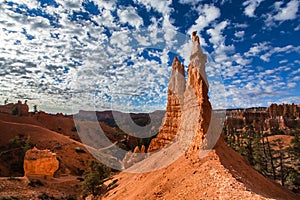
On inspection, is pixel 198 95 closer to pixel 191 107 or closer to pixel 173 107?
pixel 191 107

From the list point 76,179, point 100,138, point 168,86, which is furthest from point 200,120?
point 100,138

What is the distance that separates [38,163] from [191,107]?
74.7 ft

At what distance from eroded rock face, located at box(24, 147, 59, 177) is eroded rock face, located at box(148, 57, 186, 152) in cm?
1557

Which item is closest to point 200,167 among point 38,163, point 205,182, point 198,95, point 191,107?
point 205,182

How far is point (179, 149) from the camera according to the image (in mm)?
15430

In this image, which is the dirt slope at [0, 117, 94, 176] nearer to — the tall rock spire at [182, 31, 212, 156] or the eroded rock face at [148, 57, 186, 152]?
the eroded rock face at [148, 57, 186, 152]

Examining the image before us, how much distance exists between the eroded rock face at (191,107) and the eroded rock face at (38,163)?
16.3 m

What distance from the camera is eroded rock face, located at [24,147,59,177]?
2847 centimetres

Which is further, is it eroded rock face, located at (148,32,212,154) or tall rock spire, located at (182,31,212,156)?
eroded rock face, located at (148,32,212,154)

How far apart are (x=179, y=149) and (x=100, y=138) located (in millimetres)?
56102

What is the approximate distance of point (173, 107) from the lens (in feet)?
65.2

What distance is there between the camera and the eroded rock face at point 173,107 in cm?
1912

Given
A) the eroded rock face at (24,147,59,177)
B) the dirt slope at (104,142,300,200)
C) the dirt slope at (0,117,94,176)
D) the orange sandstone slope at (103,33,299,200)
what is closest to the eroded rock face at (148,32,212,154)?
the orange sandstone slope at (103,33,299,200)

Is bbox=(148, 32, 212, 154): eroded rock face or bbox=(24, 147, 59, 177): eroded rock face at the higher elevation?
bbox=(148, 32, 212, 154): eroded rock face
